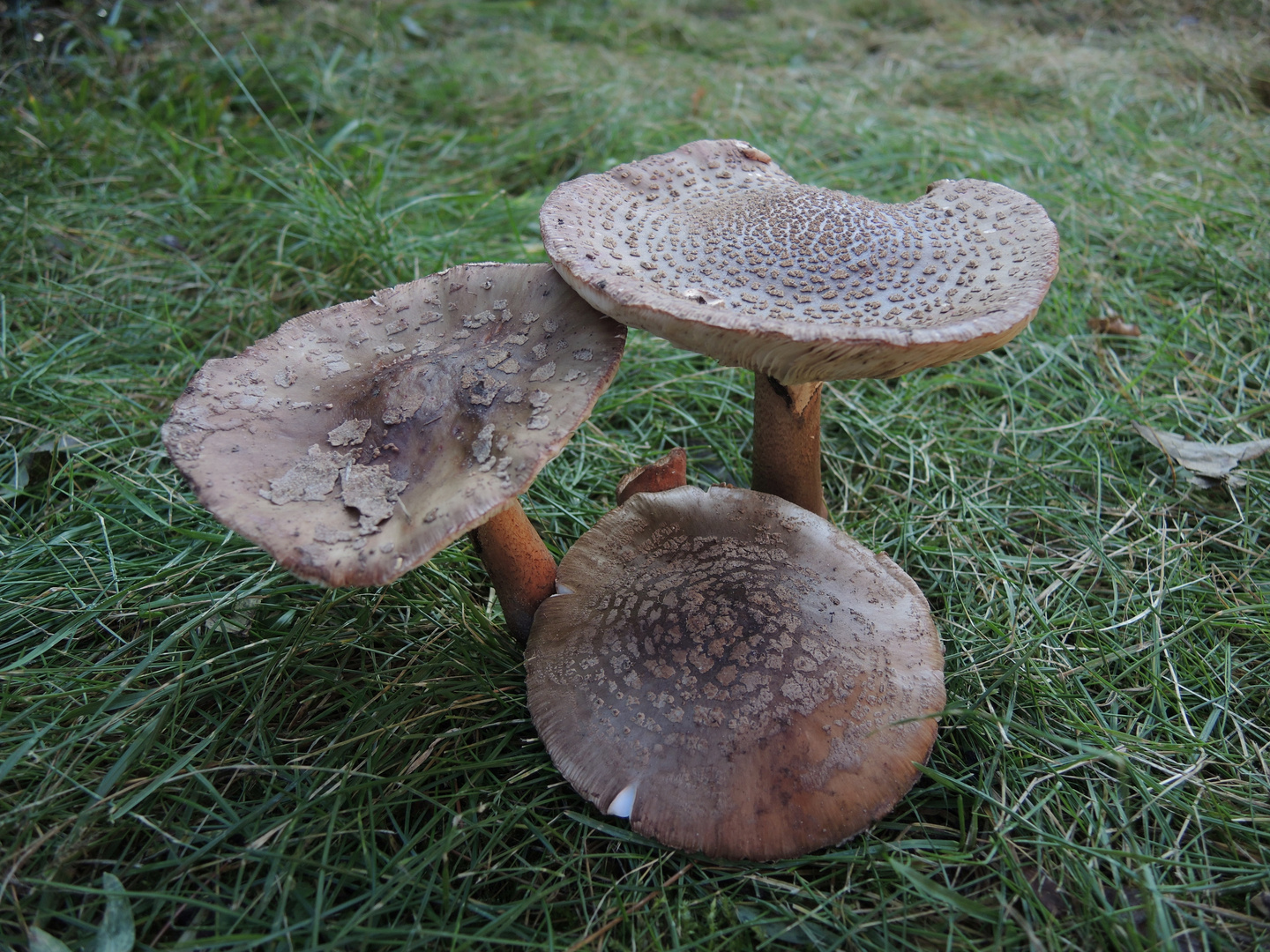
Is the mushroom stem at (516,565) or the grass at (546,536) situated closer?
the grass at (546,536)

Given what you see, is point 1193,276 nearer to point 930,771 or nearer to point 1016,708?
point 1016,708

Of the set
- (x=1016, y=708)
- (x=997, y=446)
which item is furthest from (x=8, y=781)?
(x=997, y=446)

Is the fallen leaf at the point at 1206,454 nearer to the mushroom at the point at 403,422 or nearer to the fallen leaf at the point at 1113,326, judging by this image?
the fallen leaf at the point at 1113,326

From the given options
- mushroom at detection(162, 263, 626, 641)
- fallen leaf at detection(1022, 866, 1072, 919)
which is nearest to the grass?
fallen leaf at detection(1022, 866, 1072, 919)

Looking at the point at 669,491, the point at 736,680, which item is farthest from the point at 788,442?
the point at 736,680

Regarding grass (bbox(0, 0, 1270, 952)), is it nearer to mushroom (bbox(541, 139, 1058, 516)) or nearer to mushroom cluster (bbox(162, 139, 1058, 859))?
mushroom cluster (bbox(162, 139, 1058, 859))

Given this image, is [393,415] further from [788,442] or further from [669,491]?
[788,442]

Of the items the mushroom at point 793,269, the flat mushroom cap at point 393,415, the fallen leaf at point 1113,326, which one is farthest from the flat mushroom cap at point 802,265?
the fallen leaf at point 1113,326
